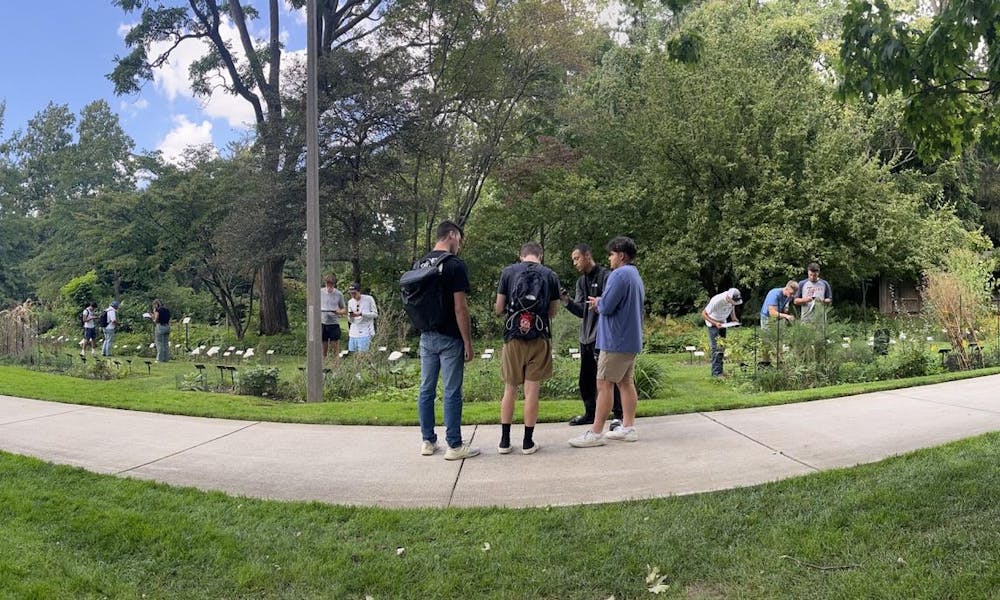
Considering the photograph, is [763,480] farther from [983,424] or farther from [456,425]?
[983,424]

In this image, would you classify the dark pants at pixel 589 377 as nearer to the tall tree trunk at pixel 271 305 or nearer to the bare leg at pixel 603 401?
the bare leg at pixel 603 401

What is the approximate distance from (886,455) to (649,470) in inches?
71.1

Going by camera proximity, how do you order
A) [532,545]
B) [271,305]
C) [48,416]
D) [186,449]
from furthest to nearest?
[271,305] → [48,416] → [186,449] → [532,545]

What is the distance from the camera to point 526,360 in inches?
207

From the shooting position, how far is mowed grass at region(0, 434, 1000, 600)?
2.98 metres

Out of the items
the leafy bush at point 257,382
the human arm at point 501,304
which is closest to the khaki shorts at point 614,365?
the human arm at point 501,304

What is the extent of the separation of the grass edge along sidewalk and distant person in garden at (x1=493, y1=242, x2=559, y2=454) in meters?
1.34

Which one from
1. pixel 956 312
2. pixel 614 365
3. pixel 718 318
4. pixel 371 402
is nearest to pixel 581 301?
pixel 614 365

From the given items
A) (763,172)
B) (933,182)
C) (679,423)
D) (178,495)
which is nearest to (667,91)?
(763,172)

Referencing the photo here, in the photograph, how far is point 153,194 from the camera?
72.7ft

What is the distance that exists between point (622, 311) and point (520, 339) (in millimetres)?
895

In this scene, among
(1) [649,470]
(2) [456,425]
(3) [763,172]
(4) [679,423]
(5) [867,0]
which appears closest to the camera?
(5) [867,0]

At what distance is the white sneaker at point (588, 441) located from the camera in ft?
17.7

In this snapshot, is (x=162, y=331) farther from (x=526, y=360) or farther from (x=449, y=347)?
(x=526, y=360)
